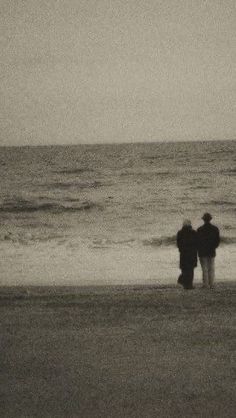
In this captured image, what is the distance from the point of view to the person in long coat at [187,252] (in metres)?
10.4

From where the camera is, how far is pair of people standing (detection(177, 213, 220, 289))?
10344mm

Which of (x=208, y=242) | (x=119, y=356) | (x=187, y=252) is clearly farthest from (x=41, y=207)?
(x=119, y=356)

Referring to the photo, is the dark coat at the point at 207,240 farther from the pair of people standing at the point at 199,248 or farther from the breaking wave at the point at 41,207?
the breaking wave at the point at 41,207

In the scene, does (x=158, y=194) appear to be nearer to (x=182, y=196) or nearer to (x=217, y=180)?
Result: (x=182, y=196)

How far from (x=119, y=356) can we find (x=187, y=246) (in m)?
4.57

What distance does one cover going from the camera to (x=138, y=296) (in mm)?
9336

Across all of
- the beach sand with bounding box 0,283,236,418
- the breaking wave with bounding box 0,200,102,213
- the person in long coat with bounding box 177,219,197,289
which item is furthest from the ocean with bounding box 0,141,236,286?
the beach sand with bounding box 0,283,236,418

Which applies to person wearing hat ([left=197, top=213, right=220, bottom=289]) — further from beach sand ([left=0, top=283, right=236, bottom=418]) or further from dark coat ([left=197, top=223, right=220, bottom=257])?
beach sand ([left=0, top=283, right=236, bottom=418])

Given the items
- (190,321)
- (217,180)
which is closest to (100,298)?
(190,321)

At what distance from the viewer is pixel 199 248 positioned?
1040 cm

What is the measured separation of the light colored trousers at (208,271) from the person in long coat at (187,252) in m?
0.23

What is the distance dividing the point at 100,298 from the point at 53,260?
630 cm

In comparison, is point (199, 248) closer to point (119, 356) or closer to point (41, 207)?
point (119, 356)

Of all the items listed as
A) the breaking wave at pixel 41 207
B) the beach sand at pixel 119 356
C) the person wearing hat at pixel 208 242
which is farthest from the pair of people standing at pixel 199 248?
the breaking wave at pixel 41 207
